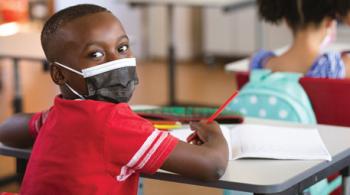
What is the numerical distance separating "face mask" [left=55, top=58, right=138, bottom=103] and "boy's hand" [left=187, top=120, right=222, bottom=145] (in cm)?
18

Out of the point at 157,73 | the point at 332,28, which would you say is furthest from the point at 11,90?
the point at 332,28

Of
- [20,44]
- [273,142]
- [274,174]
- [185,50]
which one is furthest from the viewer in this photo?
[185,50]

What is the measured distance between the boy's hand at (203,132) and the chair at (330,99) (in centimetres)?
73

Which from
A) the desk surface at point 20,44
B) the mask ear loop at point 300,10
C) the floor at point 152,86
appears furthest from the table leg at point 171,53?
the mask ear loop at point 300,10

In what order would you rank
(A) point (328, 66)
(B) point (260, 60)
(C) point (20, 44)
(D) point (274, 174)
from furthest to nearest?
(C) point (20, 44) → (B) point (260, 60) → (A) point (328, 66) → (D) point (274, 174)

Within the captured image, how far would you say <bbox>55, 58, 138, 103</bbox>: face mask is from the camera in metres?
1.48

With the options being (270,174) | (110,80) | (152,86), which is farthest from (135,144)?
(152,86)

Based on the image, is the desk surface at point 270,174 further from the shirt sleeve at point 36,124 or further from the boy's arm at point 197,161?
the shirt sleeve at point 36,124

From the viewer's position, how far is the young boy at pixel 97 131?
140 cm

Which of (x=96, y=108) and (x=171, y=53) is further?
(x=171, y=53)

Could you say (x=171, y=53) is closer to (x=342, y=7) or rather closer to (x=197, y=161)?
(x=342, y=7)

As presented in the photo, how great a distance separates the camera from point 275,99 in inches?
88.5

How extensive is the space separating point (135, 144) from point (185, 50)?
5.53 m

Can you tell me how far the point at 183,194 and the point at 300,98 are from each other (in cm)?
67
